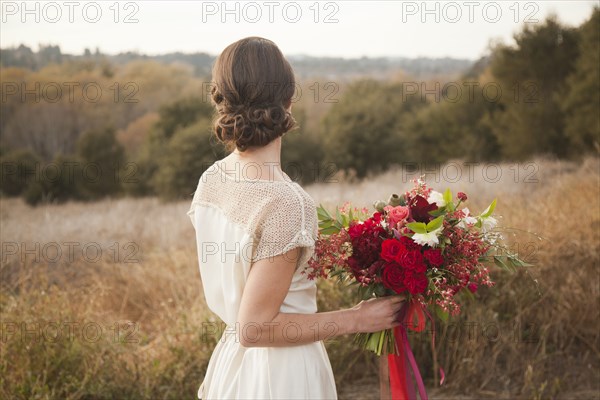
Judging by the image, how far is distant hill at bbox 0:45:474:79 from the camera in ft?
28.7

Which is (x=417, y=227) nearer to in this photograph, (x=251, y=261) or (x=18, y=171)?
(x=251, y=261)

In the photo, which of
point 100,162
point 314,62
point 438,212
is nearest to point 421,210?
point 438,212

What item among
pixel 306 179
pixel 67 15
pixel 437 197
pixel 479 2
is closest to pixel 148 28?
pixel 67 15

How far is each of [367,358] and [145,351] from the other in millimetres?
1584

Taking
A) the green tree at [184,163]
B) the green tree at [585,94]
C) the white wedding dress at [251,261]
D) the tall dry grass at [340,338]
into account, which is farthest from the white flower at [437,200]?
the green tree at [585,94]

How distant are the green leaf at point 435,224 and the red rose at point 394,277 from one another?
16 centimetres

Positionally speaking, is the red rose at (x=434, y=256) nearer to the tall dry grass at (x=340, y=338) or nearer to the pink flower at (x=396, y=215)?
the pink flower at (x=396, y=215)

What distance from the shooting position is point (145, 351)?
4410mm

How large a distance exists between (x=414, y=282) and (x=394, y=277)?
7 cm

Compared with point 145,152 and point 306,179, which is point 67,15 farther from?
point 306,179

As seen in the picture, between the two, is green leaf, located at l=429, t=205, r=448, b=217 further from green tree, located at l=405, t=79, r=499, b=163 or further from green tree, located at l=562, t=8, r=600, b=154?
green tree, located at l=405, t=79, r=499, b=163

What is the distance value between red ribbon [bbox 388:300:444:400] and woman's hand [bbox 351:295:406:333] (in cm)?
5

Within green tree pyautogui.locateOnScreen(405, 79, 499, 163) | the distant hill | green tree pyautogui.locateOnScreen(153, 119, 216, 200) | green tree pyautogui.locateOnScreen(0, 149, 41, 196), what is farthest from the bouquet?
green tree pyautogui.locateOnScreen(405, 79, 499, 163)

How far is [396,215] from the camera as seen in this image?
2.08 meters
